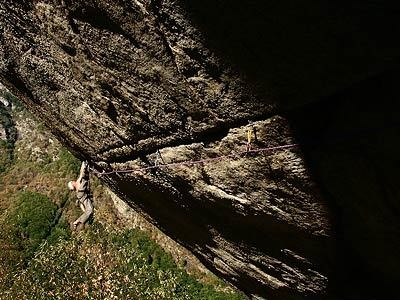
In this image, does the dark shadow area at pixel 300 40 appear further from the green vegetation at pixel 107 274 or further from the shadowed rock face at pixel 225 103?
the green vegetation at pixel 107 274

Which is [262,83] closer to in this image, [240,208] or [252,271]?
[240,208]

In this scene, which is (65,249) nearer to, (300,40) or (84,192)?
(84,192)

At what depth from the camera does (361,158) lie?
3918mm

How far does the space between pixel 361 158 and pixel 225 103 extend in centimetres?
117

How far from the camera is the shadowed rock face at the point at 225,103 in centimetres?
332

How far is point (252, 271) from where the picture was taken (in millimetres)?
7418

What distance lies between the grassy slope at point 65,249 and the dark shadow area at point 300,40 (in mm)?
13937

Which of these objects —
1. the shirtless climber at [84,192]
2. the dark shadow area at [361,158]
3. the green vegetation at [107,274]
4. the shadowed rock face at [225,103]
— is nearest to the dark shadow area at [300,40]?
the shadowed rock face at [225,103]

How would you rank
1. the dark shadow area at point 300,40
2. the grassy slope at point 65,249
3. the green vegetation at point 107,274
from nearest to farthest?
the dark shadow area at point 300,40 → the green vegetation at point 107,274 → the grassy slope at point 65,249

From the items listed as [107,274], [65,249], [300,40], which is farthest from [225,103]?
[65,249]

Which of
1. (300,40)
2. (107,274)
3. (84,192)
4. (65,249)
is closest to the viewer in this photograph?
(300,40)

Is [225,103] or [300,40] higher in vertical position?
[300,40]

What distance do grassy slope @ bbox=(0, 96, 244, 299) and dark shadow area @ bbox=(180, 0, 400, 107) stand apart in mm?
13937

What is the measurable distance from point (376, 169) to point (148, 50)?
2.09m
